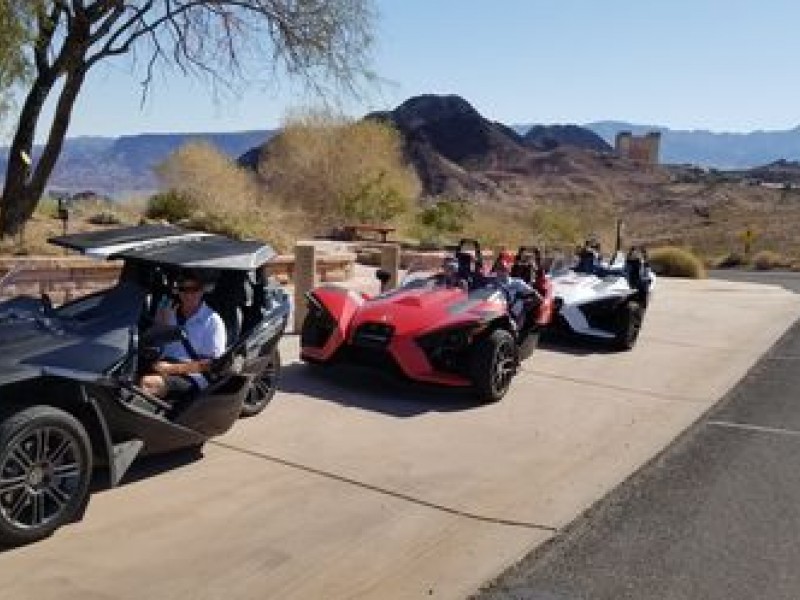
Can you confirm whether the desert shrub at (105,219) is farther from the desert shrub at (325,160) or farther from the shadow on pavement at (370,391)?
the desert shrub at (325,160)

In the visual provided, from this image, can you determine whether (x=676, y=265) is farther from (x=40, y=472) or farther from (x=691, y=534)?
(x=40, y=472)

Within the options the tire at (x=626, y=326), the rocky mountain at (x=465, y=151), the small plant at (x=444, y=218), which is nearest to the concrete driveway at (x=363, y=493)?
the tire at (x=626, y=326)

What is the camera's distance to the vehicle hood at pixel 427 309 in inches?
358

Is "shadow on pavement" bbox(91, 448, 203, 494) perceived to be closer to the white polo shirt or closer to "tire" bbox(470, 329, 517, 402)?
the white polo shirt

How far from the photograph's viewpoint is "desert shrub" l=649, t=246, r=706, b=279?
29.1 metres

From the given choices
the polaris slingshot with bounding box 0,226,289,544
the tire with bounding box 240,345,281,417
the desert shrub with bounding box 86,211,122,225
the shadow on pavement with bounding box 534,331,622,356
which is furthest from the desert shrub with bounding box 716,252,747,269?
the polaris slingshot with bounding box 0,226,289,544

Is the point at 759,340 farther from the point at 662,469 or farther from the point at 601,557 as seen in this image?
the point at 601,557

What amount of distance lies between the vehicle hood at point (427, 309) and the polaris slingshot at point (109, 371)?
1.35 metres

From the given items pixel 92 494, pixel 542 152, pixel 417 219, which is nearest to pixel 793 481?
pixel 92 494

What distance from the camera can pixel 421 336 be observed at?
8945 mm

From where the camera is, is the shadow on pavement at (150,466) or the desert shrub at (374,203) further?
the desert shrub at (374,203)

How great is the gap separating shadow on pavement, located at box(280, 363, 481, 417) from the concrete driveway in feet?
0.09

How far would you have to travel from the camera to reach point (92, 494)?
6070mm

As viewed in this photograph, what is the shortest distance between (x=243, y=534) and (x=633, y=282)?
353 inches
